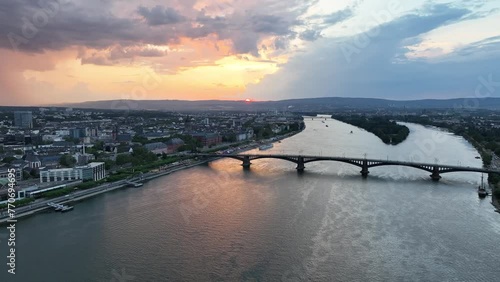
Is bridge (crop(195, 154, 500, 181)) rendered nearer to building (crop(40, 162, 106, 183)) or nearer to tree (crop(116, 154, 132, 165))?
tree (crop(116, 154, 132, 165))

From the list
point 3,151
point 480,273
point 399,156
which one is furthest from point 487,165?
point 3,151

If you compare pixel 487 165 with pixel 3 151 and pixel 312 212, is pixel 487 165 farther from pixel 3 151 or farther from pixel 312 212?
pixel 3 151

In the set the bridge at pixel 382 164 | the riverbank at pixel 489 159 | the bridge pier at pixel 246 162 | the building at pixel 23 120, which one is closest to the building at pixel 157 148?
the bridge at pixel 382 164

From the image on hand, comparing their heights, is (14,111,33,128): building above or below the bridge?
above

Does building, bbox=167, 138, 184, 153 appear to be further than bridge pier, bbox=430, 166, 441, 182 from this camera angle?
Yes

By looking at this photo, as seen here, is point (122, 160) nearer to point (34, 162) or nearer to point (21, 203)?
point (34, 162)

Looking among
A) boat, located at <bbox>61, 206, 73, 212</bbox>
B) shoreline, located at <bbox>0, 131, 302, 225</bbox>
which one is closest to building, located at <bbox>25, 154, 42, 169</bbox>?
shoreline, located at <bbox>0, 131, 302, 225</bbox>

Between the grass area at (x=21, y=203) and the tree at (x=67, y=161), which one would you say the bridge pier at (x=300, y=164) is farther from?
the grass area at (x=21, y=203)

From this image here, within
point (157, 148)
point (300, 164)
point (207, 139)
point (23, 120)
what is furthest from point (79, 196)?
point (23, 120)
